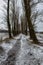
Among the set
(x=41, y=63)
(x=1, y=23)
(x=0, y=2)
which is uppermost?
(x=0, y=2)

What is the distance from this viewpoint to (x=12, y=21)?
68.5 ft

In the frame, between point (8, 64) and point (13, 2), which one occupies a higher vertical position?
point (13, 2)

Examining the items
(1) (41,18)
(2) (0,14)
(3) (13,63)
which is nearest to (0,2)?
(2) (0,14)

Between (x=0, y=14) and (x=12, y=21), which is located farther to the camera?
(x=0, y=14)

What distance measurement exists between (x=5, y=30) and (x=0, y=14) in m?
2.46

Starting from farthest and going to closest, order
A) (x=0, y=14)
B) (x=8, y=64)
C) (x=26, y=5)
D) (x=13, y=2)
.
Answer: (x=0, y=14) < (x=13, y=2) < (x=26, y=5) < (x=8, y=64)

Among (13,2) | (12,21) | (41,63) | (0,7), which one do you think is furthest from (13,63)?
(0,7)

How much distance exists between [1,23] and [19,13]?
9.81 feet

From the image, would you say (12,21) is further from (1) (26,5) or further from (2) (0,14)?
(1) (26,5)

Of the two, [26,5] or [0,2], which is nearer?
[26,5]

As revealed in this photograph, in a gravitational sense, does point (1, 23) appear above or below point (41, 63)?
above

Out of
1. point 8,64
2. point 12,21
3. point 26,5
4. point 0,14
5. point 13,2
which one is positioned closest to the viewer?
point 8,64

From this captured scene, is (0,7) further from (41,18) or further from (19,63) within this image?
(19,63)

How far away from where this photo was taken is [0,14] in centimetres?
2225
